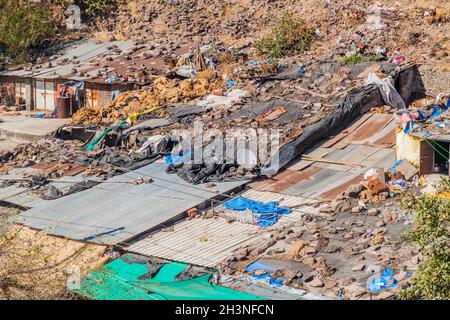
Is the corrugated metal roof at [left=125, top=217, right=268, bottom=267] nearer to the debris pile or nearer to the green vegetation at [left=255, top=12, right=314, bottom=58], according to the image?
the debris pile

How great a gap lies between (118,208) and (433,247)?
7351mm

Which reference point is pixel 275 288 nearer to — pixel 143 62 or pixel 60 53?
pixel 143 62

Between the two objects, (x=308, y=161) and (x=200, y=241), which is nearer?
(x=200, y=241)

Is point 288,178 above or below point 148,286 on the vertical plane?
above

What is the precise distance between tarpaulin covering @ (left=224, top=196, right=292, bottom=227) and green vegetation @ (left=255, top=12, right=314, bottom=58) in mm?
8026

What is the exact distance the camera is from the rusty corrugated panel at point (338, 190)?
15.9 metres

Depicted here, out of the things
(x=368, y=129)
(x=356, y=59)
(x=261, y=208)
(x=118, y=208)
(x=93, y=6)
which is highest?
(x=93, y=6)

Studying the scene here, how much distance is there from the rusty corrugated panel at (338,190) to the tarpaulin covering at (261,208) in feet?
2.64

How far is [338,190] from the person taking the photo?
52.7ft

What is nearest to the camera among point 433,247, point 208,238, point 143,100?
point 433,247

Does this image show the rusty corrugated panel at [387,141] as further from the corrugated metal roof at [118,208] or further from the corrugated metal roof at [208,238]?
the corrugated metal roof at [118,208]

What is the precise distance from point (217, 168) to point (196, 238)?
2774 mm

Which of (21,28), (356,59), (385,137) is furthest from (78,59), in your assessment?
(385,137)

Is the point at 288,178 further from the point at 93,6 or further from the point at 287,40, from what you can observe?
the point at 93,6
